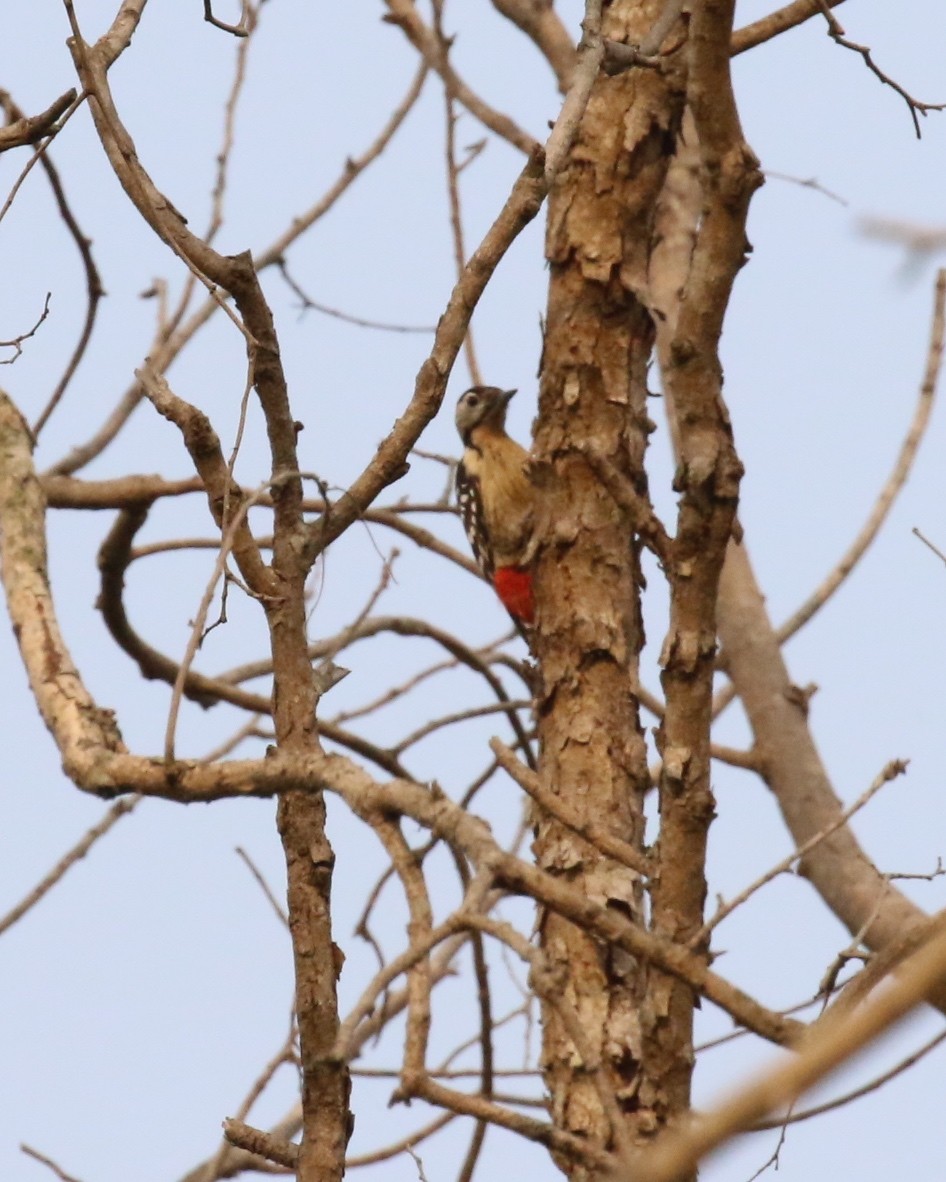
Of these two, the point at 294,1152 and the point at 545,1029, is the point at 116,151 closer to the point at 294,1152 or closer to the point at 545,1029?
the point at 294,1152

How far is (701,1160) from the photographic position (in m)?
0.78

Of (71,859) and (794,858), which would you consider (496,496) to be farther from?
(794,858)

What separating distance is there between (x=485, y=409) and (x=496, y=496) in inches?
24.5

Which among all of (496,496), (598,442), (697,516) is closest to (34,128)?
(697,516)

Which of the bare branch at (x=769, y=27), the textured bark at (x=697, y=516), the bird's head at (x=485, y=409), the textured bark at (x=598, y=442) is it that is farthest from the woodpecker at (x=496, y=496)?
the textured bark at (x=697, y=516)

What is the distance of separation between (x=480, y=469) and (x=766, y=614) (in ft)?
3.83

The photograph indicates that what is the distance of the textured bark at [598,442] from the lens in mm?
3721

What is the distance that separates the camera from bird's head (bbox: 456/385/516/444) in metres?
6.20

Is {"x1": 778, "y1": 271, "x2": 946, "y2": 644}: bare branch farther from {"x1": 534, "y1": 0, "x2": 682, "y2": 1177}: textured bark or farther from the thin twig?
the thin twig

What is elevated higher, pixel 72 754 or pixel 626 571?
pixel 626 571

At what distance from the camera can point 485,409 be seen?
621cm

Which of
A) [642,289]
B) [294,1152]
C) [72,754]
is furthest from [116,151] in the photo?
[642,289]

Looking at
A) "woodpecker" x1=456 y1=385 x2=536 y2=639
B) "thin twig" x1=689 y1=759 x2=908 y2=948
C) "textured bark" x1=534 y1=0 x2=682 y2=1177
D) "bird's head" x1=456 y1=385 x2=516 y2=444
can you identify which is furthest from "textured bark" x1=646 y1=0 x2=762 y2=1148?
"bird's head" x1=456 y1=385 x2=516 y2=444

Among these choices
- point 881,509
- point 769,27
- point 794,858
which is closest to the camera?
point 794,858
